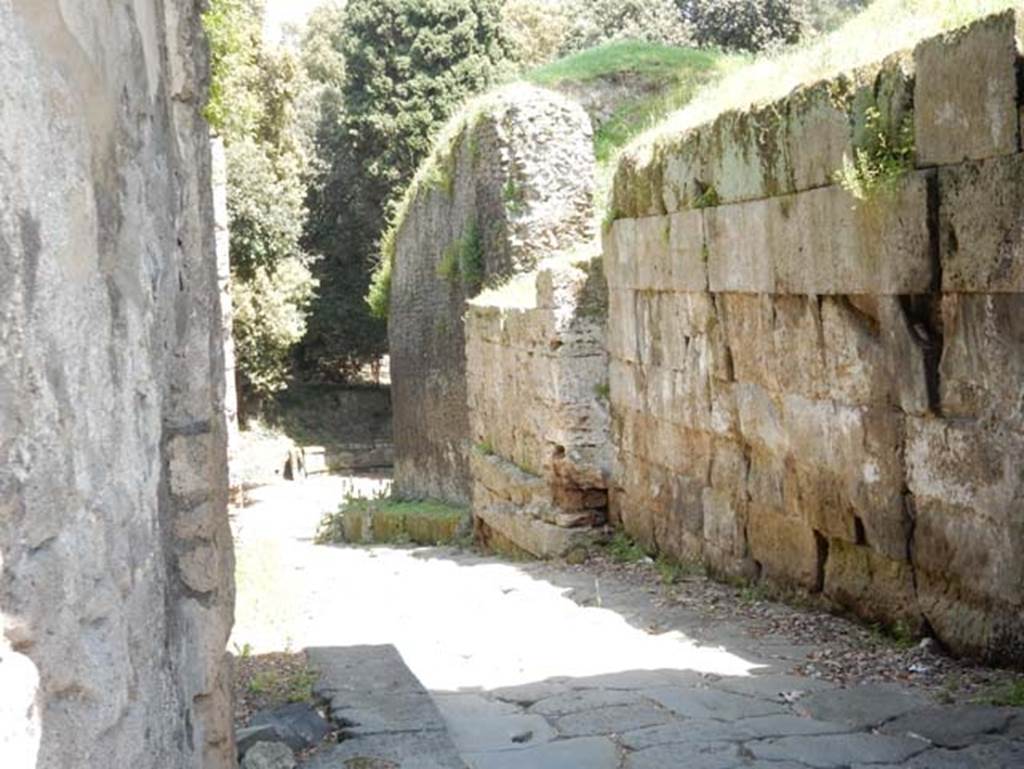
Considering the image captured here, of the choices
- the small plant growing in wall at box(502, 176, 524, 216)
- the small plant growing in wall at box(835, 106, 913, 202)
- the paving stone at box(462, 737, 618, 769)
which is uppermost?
the small plant growing in wall at box(502, 176, 524, 216)

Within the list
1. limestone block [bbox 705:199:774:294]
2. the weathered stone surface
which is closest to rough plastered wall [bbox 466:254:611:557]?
limestone block [bbox 705:199:774:294]

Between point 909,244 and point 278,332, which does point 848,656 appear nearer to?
point 909,244

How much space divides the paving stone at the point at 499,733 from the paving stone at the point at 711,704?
56cm

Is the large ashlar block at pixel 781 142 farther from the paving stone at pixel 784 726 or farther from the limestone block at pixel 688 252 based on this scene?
the paving stone at pixel 784 726

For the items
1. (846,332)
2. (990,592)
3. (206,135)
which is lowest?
(990,592)

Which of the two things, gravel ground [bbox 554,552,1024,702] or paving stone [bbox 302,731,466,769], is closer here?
paving stone [bbox 302,731,466,769]

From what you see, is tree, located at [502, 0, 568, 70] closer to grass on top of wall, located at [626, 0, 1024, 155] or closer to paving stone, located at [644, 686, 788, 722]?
grass on top of wall, located at [626, 0, 1024, 155]

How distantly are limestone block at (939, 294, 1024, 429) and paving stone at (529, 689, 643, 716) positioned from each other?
1.82 meters

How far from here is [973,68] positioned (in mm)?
5688

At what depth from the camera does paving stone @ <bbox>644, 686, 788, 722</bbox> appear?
18.2 feet

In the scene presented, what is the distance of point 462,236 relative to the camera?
52.1ft

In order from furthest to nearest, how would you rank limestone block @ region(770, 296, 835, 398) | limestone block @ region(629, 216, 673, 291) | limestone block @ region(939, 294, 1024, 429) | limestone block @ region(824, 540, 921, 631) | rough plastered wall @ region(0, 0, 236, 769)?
limestone block @ region(629, 216, 673, 291) → limestone block @ region(770, 296, 835, 398) → limestone block @ region(824, 540, 921, 631) → limestone block @ region(939, 294, 1024, 429) → rough plastered wall @ region(0, 0, 236, 769)

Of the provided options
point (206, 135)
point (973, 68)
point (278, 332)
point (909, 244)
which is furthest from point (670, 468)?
point (278, 332)

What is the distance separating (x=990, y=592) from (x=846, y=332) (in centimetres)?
160
